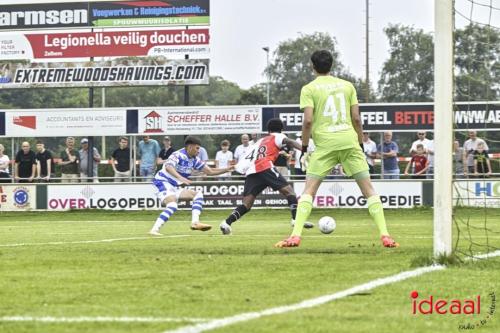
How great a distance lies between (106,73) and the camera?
35906mm

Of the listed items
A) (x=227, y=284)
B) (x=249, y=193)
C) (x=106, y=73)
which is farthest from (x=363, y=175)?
(x=106, y=73)

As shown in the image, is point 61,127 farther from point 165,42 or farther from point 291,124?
point 291,124

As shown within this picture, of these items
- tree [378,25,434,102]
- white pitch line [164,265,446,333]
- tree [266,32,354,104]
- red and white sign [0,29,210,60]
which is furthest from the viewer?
tree [266,32,354,104]

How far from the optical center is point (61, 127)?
33062 millimetres

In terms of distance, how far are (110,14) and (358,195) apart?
13071mm

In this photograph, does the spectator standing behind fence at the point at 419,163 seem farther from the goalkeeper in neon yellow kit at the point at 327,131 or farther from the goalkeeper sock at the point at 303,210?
the goalkeeper sock at the point at 303,210

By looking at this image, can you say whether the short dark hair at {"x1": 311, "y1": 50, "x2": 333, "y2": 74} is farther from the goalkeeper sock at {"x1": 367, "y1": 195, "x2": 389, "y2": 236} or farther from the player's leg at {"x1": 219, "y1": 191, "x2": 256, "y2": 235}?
the player's leg at {"x1": 219, "y1": 191, "x2": 256, "y2": 235}

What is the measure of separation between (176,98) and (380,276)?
102028mm

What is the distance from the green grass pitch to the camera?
5.74m

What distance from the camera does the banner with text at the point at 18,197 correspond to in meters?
29.0

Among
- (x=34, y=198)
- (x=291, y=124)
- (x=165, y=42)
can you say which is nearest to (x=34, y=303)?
(x=34, y=198)

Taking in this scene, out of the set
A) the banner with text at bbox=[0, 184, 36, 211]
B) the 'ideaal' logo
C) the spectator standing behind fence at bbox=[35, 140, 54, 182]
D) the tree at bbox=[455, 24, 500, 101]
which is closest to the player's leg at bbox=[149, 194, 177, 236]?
the tree at bbox=[455, 24, 500, 101]

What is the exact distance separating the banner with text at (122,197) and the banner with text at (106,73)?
7054 millimetres

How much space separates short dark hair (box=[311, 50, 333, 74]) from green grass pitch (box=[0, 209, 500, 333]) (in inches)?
76.0
